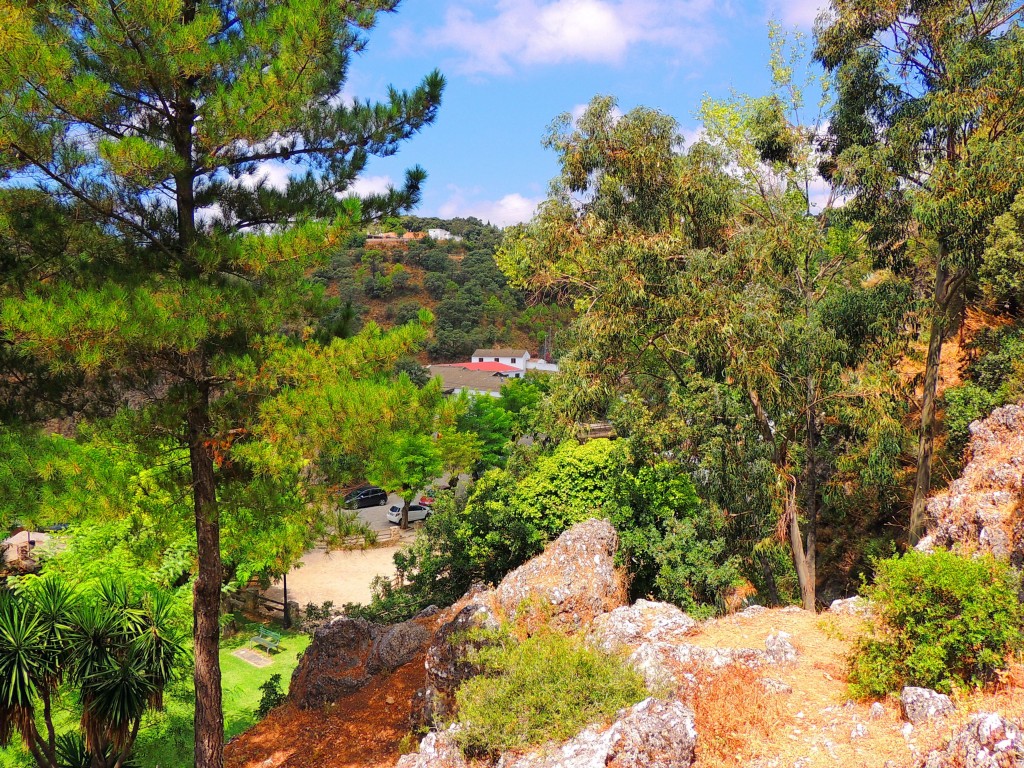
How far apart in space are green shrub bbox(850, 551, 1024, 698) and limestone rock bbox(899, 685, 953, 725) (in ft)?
0.92

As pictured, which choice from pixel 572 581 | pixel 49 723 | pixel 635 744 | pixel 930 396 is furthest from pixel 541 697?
pixel 930 396

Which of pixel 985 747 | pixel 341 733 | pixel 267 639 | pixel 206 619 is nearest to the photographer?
pixel 985 747

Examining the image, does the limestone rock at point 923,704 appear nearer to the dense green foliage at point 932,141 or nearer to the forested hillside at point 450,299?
the dense green foliage at point 932,141

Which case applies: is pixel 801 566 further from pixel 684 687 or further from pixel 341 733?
pixel 341 733

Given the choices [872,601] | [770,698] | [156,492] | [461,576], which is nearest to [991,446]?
[872,601]

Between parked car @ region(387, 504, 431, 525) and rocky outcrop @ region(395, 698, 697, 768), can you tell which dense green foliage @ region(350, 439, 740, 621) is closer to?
rocky outcrop @ region(395, 698, 697, 768)

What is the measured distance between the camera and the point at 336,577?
27.0 m

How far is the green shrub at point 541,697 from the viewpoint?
666 cm

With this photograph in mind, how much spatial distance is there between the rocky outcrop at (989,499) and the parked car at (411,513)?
84.7 feet

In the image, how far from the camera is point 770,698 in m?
6.79

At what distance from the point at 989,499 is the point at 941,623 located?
4906 mm

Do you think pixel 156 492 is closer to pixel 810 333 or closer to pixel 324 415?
pixel 324 415

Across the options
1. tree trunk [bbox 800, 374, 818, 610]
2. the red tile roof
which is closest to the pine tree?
tree trunk [bbox 800, 374, 818, 610]

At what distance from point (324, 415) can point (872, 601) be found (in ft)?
20.2
